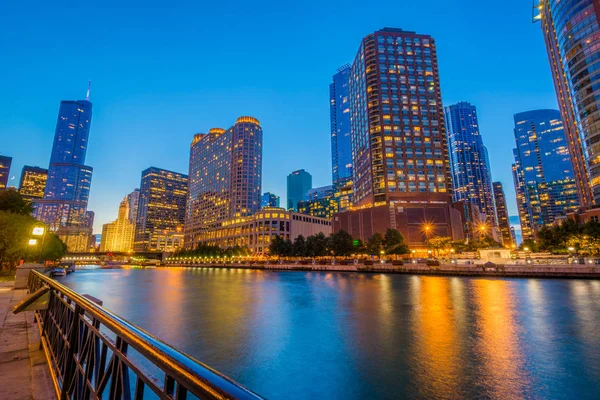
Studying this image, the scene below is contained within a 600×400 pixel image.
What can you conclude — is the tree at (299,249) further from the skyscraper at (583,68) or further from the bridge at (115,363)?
the bridge at (115,363)

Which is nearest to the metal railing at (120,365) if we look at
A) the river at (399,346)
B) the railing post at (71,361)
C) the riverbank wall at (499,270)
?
the railing post at (71,361)

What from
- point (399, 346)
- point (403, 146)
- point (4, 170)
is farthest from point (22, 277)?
point (4, 170)

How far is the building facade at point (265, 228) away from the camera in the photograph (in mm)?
162625

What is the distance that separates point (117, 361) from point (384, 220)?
12206 centimetres

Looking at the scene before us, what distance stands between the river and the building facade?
424 ft

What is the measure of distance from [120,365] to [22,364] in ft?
19.6

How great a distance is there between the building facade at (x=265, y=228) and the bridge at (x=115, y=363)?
486ft

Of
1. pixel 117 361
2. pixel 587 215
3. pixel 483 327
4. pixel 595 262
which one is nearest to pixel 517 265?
pixel 595 262

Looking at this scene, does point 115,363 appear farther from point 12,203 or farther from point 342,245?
point 342,245

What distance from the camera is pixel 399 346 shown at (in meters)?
16.2

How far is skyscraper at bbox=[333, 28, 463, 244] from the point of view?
387ft

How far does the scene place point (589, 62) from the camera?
8369 cm

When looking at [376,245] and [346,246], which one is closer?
[376,245]

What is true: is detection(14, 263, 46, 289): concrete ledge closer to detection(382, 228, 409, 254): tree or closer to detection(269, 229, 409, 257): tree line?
detection(269, 229, 409, 257): tree line
